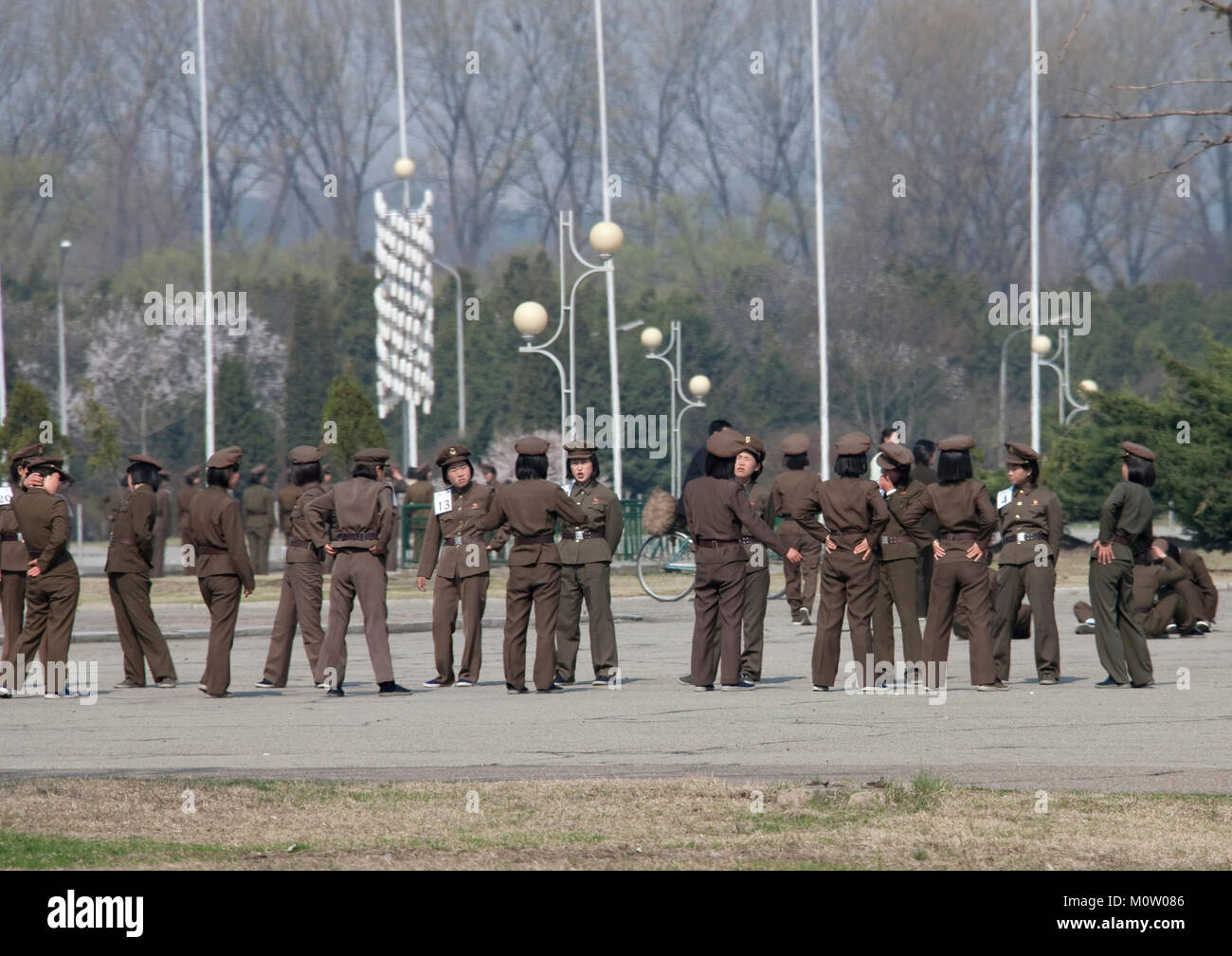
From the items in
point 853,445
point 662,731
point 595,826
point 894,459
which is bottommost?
point 662,731

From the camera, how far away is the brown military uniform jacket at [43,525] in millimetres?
14266

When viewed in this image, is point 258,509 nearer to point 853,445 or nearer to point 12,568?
point 12,568

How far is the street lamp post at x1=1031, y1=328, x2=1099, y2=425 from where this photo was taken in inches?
1547

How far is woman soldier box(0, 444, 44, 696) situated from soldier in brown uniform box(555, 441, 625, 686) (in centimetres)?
410

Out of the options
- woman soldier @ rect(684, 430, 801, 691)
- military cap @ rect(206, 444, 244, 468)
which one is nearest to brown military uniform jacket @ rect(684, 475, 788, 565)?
woman soldier @ rect(684, 430, 801, 691)

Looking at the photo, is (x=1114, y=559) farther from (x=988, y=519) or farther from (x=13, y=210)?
(x=13, y=210)

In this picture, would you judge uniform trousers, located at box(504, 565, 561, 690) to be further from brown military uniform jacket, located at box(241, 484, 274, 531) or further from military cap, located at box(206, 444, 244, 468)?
brown military uniform jacket, located at box(241, 484, 274, 531)

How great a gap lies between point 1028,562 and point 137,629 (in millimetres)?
6767

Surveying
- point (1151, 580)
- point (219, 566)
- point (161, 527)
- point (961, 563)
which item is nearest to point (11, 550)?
point (219, 566)

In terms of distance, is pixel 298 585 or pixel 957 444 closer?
pixel 957 444

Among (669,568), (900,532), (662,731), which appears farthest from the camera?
(669,568)

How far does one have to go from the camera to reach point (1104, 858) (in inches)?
277

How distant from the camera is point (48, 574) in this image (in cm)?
1438
